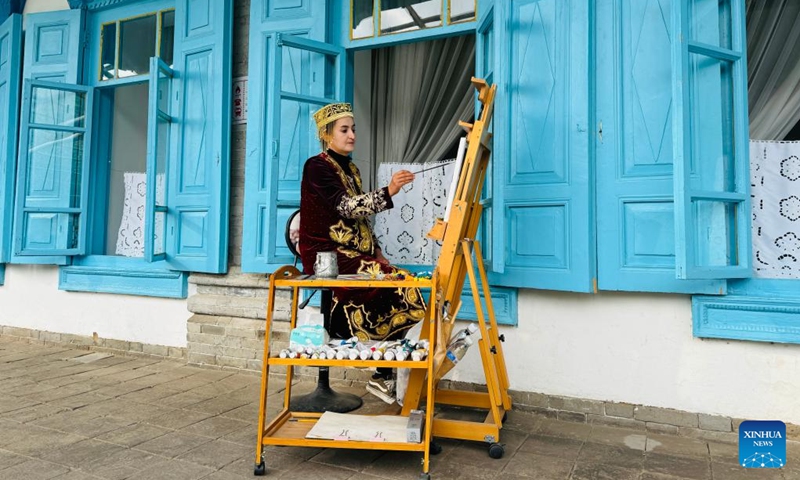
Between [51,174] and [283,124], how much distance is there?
8.54 feet

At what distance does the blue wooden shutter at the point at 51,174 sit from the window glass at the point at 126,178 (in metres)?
0.34

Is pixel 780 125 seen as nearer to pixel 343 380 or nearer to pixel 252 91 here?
pixel 343 380

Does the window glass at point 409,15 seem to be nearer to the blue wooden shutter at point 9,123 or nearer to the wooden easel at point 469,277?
the wooden easel at point 469,277

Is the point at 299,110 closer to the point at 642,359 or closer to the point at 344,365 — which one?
the point at 344,365

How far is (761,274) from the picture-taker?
2867mm

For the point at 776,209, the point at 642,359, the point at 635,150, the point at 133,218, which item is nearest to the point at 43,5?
the point at 133,218

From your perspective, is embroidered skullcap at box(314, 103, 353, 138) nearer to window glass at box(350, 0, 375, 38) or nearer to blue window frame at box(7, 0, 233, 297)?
window glass at box(350, 0, 375, 38)

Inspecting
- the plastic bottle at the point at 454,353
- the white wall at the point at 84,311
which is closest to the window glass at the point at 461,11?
the plastic bottle at the point at 454,353

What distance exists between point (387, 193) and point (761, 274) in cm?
203

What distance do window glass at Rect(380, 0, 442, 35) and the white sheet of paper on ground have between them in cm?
252

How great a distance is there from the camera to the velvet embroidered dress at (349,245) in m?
2.60

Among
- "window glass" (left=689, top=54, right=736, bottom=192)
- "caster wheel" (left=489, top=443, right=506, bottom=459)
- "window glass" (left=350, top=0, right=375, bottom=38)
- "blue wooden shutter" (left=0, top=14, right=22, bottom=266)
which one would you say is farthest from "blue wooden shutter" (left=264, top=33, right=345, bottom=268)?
"blue wooden shutter" (left=0, top=14, right=22, bottom=266)

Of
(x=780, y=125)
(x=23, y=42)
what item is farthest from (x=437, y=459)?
(x=23, y=42)

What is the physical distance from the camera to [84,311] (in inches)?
190
